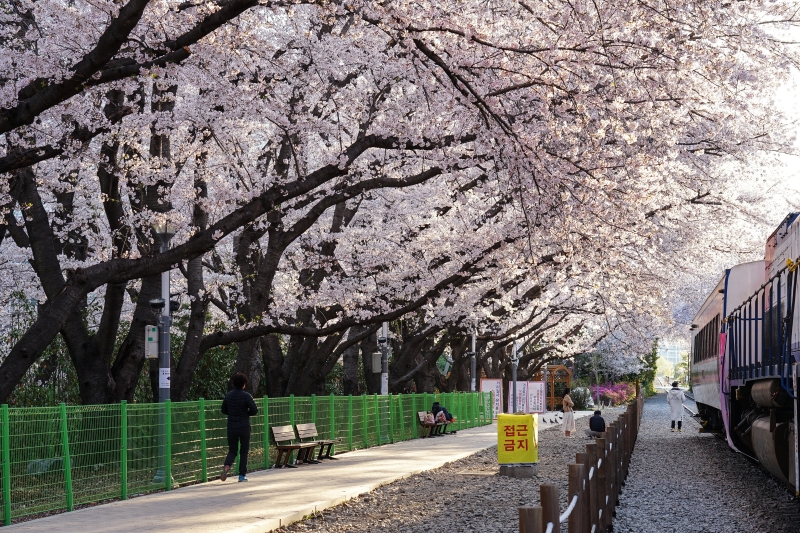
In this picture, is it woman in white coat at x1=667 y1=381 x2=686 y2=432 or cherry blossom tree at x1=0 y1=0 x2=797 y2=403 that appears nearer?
cherry blossom tree at x1=0 y1=0 x2=797 y2=403

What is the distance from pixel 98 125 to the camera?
655 inches

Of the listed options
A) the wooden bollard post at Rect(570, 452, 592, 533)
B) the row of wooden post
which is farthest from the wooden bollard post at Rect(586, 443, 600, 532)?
the wooden bollard post at Rect(570, 452, 592, 533)

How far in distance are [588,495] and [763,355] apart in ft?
22.9

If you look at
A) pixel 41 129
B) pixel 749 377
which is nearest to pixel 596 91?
pixel 749 377

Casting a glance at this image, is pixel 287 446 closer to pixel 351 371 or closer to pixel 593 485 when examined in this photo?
pixel 593 485

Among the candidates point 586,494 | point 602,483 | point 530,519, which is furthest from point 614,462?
point 530,519

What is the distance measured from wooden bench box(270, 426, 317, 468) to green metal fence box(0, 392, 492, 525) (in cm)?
21

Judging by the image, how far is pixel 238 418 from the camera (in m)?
16.1

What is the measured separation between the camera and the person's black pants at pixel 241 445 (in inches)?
635

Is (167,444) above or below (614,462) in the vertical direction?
above

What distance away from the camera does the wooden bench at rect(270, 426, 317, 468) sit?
18.8 metres

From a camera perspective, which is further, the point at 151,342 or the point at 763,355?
the point at 151,342

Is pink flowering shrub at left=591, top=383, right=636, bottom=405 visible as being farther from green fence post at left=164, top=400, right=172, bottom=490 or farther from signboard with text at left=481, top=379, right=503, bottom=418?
green fence post at left=164, top=400, right=172, bottom=490

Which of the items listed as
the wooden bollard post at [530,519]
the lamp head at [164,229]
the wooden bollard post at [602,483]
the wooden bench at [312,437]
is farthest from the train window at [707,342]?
the wooden bollard post at [530,519]
